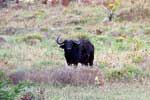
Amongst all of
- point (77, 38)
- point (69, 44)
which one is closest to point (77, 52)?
point (69, 44)

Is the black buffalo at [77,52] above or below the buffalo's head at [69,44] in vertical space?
below

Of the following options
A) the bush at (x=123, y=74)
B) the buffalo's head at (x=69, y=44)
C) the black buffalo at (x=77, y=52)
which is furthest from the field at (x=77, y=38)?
the buffalo's head at (x=69, y=44)

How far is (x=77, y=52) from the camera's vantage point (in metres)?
16.1

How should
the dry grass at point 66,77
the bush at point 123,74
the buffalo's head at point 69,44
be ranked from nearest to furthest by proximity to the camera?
the dry grass at point 66,77
the bush at point 123,74
the buffalo's head at point 69,44

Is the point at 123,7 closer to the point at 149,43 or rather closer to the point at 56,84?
the point at 149,43

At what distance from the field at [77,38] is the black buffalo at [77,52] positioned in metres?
0.30

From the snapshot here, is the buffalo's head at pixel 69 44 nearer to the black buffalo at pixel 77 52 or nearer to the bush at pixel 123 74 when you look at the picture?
the black buffalo at pixel 77 52

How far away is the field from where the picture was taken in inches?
487

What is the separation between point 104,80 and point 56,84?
3.99ft

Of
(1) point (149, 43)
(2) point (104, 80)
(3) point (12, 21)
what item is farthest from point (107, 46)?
(3) point (12, 21)

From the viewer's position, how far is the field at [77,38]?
12375 mm

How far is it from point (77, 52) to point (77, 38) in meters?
5.79

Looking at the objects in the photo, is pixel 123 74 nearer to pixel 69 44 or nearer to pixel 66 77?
pixel 66 77

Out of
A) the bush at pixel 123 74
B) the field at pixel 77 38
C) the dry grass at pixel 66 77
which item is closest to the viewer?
the field at pixel 77 38
